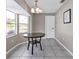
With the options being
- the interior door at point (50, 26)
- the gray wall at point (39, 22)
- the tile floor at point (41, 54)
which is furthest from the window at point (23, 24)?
the interior door at point (50, 26)

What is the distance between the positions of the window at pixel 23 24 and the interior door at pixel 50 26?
2403mm

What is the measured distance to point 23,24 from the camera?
667 cm

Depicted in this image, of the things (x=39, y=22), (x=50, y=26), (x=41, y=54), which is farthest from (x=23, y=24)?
(x=41, y=54)

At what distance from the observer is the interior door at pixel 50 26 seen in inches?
352

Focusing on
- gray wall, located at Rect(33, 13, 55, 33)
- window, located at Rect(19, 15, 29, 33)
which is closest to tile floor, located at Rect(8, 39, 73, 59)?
window, located at Rect(19, 15, 29, 33)

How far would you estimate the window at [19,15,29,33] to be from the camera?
20.5ft

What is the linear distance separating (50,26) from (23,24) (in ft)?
10.2

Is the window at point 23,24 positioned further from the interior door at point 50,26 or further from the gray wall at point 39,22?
the interior door at point 50,26

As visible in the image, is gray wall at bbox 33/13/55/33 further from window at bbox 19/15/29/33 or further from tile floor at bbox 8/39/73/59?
tile floor at bbox 8/39/73/59

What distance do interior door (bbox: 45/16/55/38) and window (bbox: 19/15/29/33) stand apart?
7.89 ft
